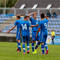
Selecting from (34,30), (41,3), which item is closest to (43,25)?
(34,30)

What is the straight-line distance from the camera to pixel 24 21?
1770 cm

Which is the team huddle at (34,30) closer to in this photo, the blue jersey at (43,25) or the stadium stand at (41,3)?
the blue jersey at (43,25)

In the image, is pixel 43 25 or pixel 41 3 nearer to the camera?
pixel 43 25

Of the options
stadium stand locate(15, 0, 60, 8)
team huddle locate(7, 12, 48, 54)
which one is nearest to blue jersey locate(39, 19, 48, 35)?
team huddle locate(7, 12, 48, 54)

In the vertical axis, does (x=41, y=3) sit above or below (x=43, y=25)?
above

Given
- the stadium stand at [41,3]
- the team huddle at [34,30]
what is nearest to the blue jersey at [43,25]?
the team huddle at [34,30]

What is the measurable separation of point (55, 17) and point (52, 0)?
2972cm

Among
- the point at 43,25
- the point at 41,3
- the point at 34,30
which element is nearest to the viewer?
the point at 43,25

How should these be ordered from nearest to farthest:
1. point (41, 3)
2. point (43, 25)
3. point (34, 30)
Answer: point (43, 25) < point (34, 30) < point (41, 3)

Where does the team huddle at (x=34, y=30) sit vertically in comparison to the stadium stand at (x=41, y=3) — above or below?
below

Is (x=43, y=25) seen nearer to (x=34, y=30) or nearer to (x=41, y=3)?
(x=34, y=30)

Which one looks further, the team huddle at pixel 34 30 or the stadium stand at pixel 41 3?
the stadium stand at pixel 41 3

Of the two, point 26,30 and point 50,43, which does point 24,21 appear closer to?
point 26,30

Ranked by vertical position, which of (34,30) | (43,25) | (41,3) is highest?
(41,3)
